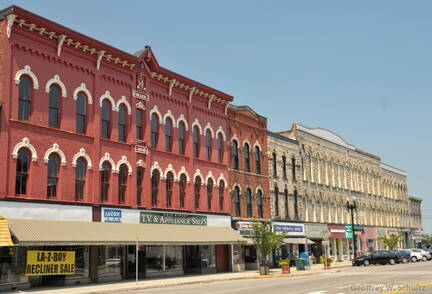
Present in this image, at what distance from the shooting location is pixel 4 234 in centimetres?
2188

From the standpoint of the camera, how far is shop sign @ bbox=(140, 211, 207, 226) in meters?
30.6

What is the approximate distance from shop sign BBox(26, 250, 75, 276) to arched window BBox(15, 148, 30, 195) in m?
2.84

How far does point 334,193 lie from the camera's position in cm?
5606

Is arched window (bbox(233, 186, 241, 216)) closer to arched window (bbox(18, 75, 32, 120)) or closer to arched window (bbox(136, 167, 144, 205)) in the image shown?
arched window (bbox(136, 167, 144, 205))

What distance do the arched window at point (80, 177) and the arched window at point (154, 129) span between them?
6.01 meters

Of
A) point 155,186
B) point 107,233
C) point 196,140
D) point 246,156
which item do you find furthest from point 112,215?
point 246,156

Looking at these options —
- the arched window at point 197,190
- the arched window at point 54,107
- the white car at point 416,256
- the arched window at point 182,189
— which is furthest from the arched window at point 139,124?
the white car at point 416,256

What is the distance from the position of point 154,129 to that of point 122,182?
4.67m

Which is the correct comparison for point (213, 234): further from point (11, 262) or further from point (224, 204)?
point (11, 262)

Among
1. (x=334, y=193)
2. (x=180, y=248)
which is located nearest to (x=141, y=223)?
(x=180, y=248)

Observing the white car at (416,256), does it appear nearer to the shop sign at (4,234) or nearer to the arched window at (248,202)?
the arched window at (248,202)

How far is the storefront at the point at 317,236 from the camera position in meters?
49.1

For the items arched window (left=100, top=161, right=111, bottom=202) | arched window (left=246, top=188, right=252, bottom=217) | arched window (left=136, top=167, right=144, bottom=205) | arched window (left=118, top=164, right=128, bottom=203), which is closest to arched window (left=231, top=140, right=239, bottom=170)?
arched window (left=246, top=188, right=252, bottom=217)

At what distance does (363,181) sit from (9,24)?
163ft
